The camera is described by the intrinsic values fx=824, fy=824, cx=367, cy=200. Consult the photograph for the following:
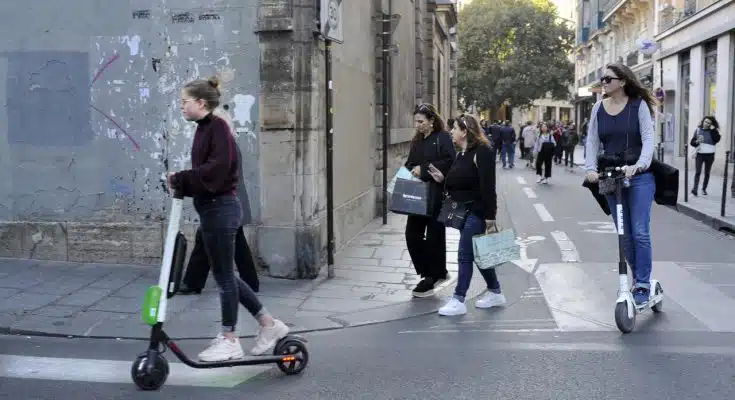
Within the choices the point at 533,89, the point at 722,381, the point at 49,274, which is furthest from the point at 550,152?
the point at 533,89

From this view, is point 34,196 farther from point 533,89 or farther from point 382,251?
point 533,89

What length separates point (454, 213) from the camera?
22.6ft

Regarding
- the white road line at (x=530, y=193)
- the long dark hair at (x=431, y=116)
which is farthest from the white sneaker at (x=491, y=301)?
the white road line at (x=530, y=193)

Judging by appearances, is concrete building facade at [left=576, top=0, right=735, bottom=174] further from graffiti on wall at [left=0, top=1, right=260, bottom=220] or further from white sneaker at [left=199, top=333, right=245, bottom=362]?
white sneaker at [left=199, top=333, right=245, bottom=362]

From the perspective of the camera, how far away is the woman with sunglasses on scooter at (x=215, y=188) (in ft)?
15.5

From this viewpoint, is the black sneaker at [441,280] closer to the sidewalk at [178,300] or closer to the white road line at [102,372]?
the sidewalk at [178,300]

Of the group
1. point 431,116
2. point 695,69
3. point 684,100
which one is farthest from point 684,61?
point 431,116

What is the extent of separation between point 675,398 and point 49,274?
19.6 ft

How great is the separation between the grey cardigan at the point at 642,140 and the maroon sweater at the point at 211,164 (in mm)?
2891

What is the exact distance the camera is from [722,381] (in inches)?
187

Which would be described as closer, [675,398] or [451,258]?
[675,398]

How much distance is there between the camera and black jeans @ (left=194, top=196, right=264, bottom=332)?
485cm

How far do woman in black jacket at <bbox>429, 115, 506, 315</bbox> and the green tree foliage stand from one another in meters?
47.7

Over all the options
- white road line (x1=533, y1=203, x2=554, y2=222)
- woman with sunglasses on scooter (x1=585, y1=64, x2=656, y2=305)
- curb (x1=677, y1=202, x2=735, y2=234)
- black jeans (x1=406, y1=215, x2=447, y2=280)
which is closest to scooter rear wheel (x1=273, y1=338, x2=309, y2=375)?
woman with sunglasses on scooter (x1=585, y1=64, x2=656, y2=305)
